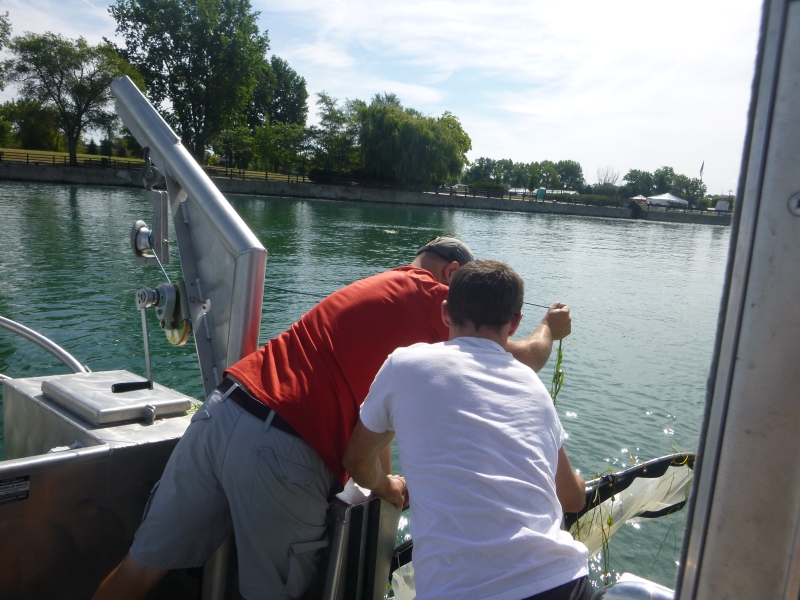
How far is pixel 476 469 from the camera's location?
1.50 metres

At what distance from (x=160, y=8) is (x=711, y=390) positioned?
232 feet

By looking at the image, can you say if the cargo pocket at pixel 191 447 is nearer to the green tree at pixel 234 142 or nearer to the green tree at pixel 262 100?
the green tree at pixel 234 142

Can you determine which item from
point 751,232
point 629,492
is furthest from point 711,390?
point 629,492

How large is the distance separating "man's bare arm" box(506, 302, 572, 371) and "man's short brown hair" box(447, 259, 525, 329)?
1.30 feet

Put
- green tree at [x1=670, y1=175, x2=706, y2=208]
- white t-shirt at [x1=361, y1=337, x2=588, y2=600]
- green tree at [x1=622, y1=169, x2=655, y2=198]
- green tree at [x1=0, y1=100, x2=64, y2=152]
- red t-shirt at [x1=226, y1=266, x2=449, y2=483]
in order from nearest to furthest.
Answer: white t-shirt at [x1=361, y1=337, x2=588, y2=600] → red t-shirt at [x1=226, y1=266, x2=449, y2=483] → green tree at [x1=0, y1=100, x2=64, y2=152] → green tree at [x1=670, y1=175, x2=706, y2=208] → green tree at [x1=622, y1=169, x2=655, y2=198]

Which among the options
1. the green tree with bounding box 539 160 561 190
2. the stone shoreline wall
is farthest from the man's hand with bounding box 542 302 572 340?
the green tree with bounding box 539 160 561 190

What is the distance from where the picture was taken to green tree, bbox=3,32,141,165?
51.1 meters

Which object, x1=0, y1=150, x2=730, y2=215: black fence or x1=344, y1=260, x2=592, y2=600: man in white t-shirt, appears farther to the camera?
x1=0, y1=150, x2=730, y2=215: black fence

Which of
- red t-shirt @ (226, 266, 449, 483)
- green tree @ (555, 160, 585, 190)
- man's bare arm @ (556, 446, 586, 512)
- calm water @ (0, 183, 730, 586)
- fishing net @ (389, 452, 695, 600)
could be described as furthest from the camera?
green tree @ (555, 160, 585, 190)

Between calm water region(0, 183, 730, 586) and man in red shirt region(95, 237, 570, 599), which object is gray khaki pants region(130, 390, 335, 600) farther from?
calm water region(0, 183, 730, 586)

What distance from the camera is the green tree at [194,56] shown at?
62.3 meters

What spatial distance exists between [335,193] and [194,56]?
18920 millimetres

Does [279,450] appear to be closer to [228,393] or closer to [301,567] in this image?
[228,393]

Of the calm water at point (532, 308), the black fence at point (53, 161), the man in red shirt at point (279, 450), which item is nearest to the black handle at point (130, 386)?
the man in red shirt at point (279, 450)
